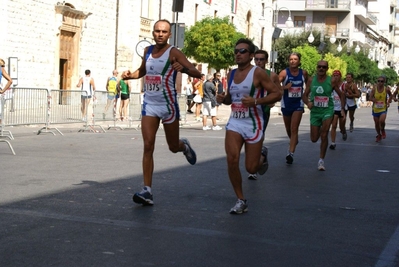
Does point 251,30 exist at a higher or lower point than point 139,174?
higher

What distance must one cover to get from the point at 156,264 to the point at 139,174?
18.9 feet

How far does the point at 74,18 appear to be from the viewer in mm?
35250

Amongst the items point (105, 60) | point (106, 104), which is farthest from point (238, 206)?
point (105, 60)

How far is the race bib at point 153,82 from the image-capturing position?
8820mm

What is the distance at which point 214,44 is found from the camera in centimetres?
4075

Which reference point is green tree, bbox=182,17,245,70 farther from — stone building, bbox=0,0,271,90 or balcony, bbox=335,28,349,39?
balcony, bbox=335,28,349,39

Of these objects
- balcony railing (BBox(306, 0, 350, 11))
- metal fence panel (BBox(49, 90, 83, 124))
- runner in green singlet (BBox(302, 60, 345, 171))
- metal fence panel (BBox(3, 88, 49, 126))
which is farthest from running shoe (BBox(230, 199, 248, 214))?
balcony railing (BBox(306, 0, 350, 11))

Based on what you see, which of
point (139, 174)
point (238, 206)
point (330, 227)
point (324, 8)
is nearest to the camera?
point (330, 227)

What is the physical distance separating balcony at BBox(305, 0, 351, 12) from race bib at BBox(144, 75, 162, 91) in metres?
84.4

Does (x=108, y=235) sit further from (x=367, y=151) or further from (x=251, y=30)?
(x=251, y=30)

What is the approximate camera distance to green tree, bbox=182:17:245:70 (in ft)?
134

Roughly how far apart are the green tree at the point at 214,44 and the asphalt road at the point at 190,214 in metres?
26.4

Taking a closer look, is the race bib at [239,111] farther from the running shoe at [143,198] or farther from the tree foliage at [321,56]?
the tree foliage at [321,56]

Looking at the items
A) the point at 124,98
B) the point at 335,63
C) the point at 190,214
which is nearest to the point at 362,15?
the point at 335,63
